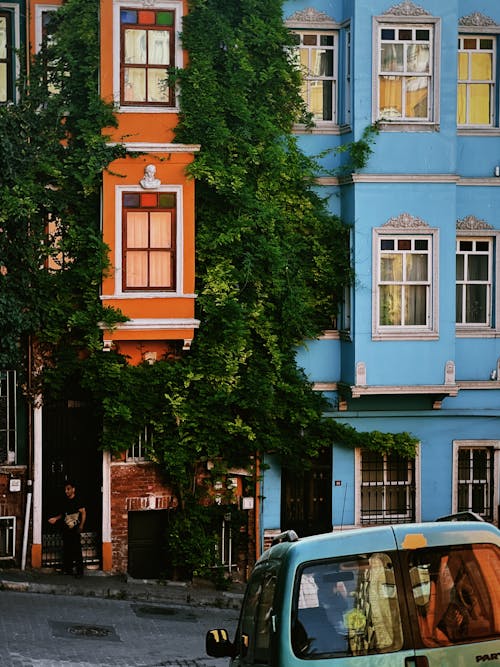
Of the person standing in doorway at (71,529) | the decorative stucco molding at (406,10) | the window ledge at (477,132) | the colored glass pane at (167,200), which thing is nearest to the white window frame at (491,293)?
the window ledge at (477,132)

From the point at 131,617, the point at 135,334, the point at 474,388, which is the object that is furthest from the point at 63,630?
the point at 474,388

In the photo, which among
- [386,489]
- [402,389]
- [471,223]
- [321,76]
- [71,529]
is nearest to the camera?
[71,529]

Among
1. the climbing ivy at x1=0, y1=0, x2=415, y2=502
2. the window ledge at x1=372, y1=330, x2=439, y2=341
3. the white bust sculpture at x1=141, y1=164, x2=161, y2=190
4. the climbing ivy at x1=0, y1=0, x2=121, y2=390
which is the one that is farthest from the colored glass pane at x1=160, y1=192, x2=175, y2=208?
the window ledge at x1=372, y1=330, x2=439, y2=341

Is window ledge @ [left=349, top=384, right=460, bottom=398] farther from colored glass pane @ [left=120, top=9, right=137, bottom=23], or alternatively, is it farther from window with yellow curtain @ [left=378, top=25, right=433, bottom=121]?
colored glass pane @ [left=120, top=9, right=137, bottom=23]

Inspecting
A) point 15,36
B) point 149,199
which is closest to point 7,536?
point 149,199

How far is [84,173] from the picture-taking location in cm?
2148

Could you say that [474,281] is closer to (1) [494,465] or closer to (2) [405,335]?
(2) [405,335]

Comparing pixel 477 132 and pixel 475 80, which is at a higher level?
pixel 475 80

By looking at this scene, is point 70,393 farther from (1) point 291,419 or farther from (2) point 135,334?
(1) point 291,419

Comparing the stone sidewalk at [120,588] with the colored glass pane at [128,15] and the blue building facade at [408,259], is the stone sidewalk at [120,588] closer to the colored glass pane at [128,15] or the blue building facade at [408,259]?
the blue building facade at [408,259]

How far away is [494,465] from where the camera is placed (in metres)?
23.8

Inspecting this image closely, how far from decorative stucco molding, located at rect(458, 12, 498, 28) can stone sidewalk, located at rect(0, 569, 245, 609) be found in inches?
409

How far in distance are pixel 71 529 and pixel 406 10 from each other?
1013 cm

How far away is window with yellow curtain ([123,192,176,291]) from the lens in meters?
21.5
